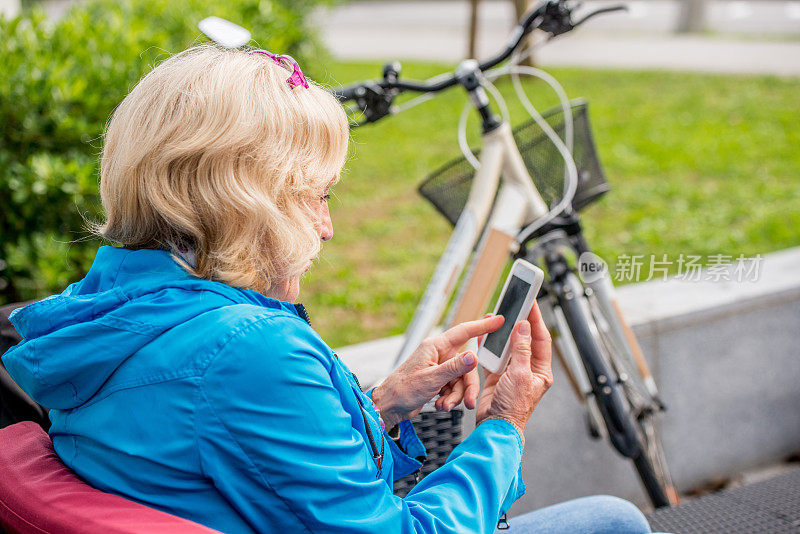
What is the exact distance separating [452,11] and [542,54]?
352 inches

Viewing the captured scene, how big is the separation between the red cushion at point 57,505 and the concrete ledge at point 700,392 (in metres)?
1.68

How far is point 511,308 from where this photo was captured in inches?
64.9

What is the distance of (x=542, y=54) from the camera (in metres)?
11.7

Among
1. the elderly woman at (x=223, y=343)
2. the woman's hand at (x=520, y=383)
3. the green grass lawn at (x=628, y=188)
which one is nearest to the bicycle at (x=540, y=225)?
the woman's hand at (x=520, y=383)

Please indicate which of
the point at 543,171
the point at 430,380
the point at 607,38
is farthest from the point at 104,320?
the point at 607,38

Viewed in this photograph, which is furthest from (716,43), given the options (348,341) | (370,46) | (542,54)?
(348,341)

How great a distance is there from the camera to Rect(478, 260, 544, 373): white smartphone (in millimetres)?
1607

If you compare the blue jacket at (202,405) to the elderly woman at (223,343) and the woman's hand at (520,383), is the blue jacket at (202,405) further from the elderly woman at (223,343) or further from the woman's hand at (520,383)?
the woman's hand at (520,383)

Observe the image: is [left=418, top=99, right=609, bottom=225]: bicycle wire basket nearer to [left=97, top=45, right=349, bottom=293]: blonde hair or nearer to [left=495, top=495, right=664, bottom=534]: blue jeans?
[left=495, top=495, right=664, bottom=534]: blue jeans

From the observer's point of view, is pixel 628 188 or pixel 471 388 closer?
pixel 471 388

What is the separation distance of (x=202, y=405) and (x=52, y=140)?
225 centimetres

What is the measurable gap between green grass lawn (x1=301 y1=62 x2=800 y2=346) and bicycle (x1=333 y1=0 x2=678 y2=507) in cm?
89

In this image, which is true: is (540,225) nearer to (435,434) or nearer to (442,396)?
(435,434)

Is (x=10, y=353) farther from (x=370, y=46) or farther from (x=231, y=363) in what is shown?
(x=370, y=46)
